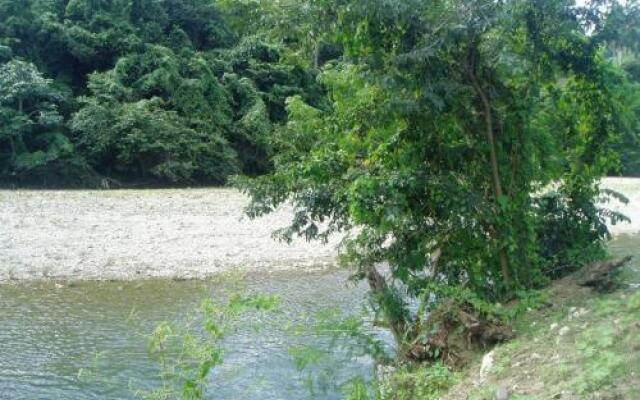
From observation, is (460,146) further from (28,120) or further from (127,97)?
(127,97)

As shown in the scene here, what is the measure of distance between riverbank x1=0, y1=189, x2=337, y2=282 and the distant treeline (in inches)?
358

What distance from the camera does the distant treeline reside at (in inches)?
1198

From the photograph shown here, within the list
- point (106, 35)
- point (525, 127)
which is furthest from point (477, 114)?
point (106, 35)

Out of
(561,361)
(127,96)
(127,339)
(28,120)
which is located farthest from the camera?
(127,96)

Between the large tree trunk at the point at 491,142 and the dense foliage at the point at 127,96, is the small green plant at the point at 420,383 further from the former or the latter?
the dense foliage at the point at 127,96

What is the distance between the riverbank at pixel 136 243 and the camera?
14445 millimetres

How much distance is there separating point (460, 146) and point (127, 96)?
2845cm

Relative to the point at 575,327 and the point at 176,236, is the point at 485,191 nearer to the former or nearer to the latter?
the point at 575,327

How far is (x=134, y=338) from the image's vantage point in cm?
990

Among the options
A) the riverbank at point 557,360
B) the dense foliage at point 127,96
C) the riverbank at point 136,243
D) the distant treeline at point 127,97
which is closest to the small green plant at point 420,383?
the riverbank at point 557,360

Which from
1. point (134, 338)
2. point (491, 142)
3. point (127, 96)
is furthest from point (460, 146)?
point (127, 96)

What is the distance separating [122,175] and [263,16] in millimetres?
28258

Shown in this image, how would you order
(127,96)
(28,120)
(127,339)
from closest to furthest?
1. (127,339)
2. (28,120)
3. (127,96)

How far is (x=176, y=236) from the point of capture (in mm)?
17312
